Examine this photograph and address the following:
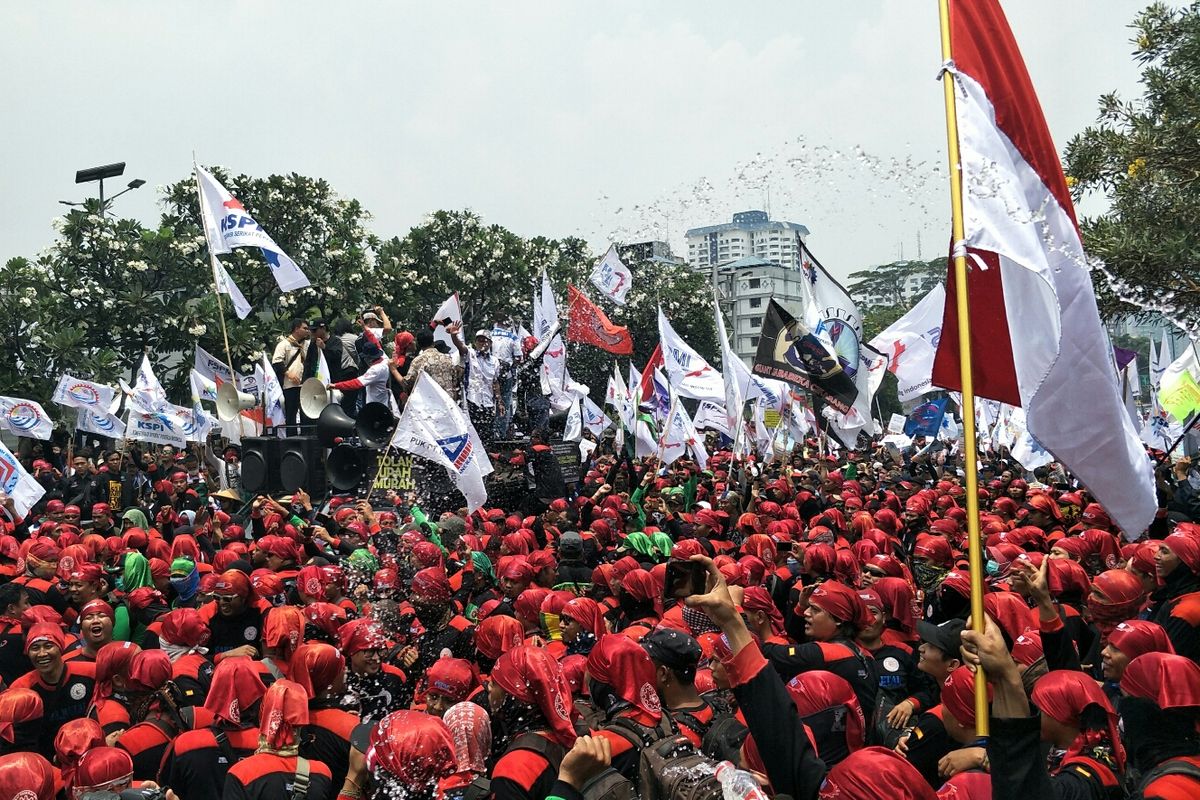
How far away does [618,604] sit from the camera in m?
7.38

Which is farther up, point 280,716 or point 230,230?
point 230,230

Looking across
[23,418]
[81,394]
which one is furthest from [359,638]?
[81,394]

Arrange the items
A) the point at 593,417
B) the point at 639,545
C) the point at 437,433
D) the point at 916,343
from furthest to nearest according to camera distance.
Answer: the point at 593,417
the point at 916,343
the point at 437,433
the point at 639,545

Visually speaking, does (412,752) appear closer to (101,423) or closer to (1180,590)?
(1180,590)

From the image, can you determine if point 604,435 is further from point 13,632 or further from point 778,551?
point 13,632

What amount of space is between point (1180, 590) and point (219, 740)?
224 inches

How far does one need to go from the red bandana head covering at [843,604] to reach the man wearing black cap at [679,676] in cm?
130

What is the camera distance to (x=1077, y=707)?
14.0ft

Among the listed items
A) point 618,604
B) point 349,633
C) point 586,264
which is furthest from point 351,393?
point 586,264

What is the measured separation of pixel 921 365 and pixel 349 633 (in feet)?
39.0

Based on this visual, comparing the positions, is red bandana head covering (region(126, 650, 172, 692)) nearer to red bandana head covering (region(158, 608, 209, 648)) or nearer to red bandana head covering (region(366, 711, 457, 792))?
red bandana head covering (region(158, 608, 209, 648))

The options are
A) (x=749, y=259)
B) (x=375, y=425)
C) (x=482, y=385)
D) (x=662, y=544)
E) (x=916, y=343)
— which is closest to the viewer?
(x=662, y=544)

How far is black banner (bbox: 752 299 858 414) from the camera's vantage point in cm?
1362

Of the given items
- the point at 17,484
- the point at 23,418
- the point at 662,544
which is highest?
the point at 23,418
